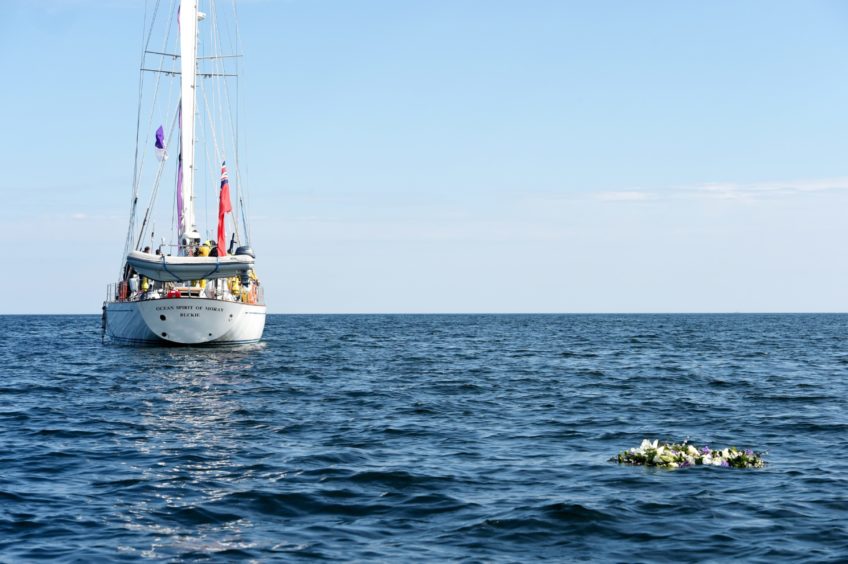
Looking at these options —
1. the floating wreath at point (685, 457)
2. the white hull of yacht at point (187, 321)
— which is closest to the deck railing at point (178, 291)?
the white hull of yacht at point (187, 321)

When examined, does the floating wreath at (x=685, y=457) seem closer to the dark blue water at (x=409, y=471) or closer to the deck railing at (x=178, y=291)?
the dark blue water at (x=409, y=471)

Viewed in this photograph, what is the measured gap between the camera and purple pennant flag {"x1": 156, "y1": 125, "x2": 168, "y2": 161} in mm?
52312

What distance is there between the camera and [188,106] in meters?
52.4

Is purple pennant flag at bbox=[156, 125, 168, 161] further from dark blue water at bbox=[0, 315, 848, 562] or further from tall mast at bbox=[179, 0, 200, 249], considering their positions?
dark blue water at bbox=[0, 315, 848, 562]

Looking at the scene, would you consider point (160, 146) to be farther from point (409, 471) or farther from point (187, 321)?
point (409, 471)

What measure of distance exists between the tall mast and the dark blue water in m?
18.7

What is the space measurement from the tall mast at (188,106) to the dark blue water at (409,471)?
61.3 feet

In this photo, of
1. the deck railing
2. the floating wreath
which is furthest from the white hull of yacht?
the floating wreath

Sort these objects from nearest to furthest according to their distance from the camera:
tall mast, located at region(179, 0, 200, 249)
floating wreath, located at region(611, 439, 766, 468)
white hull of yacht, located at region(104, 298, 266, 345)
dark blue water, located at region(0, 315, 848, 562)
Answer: dark blue water, located at region(0, 315, 848, 562)
floating wreath, located at region(611, 439, 766, 468)
white hull of yacht, located at region(104, 298, 266, 345)
tall mast, located at region(179, 0, 200, 249)

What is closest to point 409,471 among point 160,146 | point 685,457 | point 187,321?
point 685,457

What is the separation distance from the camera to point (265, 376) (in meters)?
33.9

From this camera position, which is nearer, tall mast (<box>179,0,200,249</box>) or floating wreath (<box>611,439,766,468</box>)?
floating wreath (<box>611,439,766,468</box>)

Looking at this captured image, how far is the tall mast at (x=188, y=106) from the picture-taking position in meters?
50.6

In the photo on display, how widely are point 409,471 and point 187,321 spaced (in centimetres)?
2979
